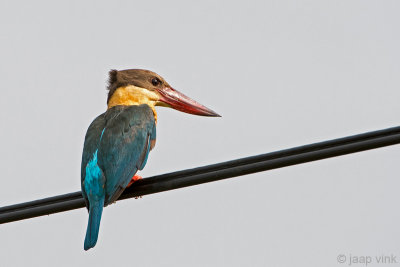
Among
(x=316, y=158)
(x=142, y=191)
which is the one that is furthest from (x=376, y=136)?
(x=142, y=191)

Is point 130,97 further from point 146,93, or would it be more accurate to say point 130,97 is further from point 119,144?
point 119,144

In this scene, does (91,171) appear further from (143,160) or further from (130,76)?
(130,76)

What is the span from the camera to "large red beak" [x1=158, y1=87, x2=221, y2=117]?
8.21 m

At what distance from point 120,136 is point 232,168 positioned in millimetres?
2134

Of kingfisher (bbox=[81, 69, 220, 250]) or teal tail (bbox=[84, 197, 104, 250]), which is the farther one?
kingfisher (bbox=[81, 69, 220, 250])

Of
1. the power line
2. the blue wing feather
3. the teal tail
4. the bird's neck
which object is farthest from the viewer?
the bird's neck

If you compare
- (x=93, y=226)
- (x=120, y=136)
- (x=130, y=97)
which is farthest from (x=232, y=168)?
(x=130, y=97)

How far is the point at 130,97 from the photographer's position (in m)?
7.86

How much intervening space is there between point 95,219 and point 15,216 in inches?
33.1

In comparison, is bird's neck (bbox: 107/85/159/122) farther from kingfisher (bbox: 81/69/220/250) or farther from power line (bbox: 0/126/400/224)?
power line (bbox: 0/126/400/224)

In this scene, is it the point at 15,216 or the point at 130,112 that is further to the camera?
the point at 130,112

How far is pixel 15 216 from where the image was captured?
16.9ft

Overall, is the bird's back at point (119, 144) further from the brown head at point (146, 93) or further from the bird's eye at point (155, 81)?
the bird's eye at point (155, 81)

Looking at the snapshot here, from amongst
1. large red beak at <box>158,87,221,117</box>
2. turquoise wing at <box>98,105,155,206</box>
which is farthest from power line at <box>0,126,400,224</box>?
large red beak at <box>158,87,221,117</box>
